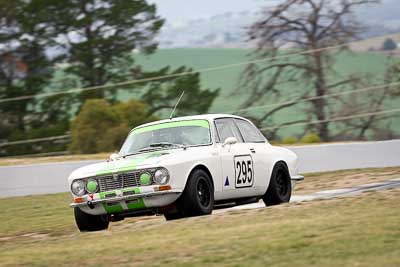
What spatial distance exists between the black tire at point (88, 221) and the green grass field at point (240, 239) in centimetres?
13

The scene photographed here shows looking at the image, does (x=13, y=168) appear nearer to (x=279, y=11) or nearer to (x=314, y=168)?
(x=314, y=168)

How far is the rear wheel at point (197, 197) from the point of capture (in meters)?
13.3

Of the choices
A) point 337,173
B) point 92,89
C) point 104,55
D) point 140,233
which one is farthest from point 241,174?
point 104,55

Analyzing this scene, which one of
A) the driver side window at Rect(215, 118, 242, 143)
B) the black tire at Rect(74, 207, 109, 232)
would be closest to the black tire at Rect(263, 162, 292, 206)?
the driver side window at Rect(215, 118, 242, 143)

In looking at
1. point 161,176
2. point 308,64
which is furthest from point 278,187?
point 308,64

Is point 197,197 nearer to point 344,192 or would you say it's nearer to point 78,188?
point 78,188

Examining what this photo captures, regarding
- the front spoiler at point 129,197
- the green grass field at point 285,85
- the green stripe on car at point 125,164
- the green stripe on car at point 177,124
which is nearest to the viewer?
the front spoiler at point 129,197

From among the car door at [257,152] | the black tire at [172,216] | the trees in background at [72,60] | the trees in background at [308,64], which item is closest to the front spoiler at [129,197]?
the black tire at [172,216]

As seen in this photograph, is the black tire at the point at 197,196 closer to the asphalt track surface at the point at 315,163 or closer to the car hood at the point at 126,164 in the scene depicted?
the car hood at the point at 126,164

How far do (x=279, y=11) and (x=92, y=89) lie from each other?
730 cm

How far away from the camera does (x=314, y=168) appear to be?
24625mm

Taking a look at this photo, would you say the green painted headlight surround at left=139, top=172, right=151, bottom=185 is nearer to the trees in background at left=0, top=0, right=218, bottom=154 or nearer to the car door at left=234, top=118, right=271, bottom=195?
the car door at left=234, top=118, right=271, bottom=195

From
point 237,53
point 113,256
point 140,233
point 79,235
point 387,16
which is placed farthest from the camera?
point 237,53

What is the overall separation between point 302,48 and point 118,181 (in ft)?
83.2
